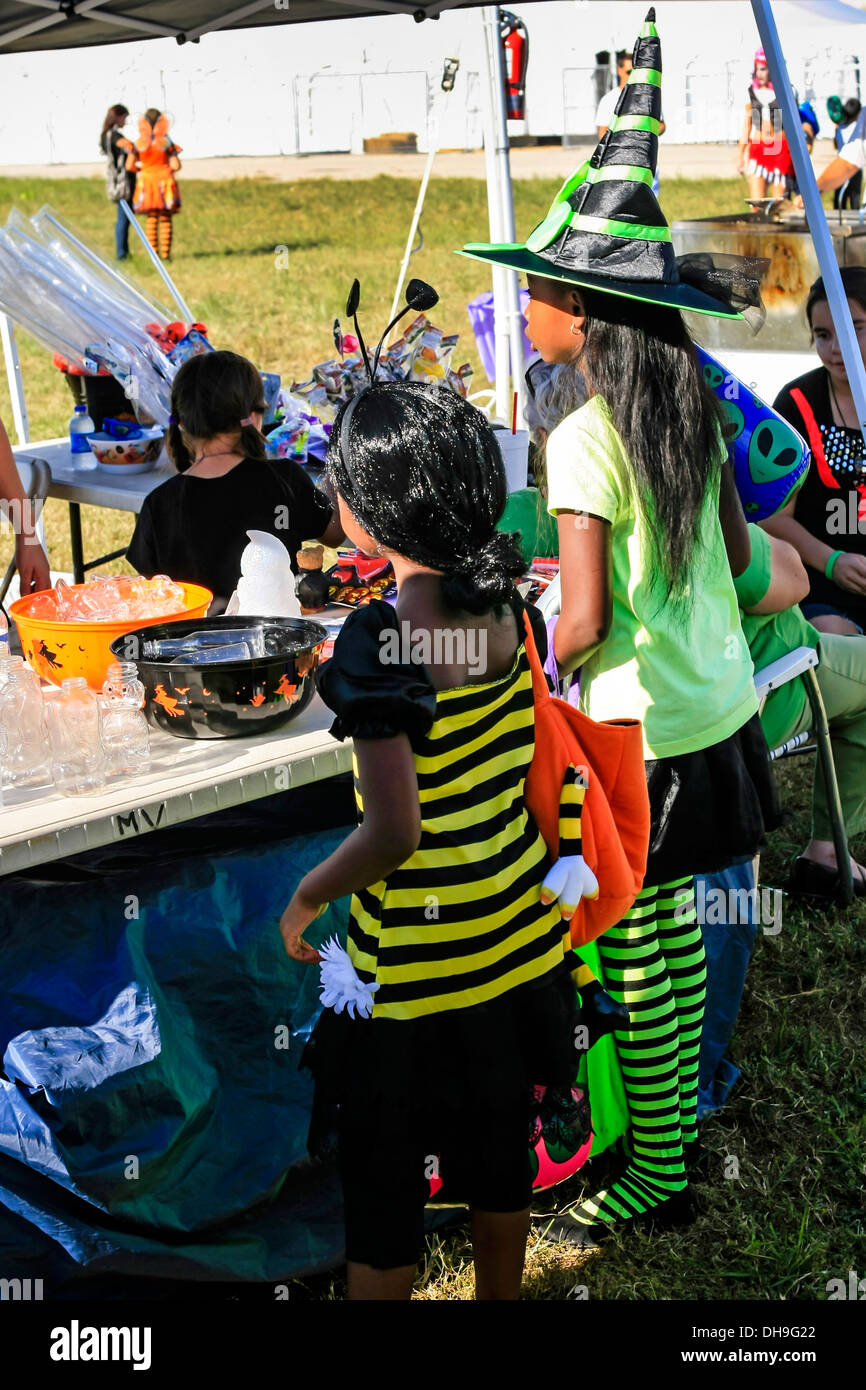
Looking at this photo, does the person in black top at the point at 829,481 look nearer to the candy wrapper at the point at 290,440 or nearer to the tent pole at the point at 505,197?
the candy wrapper at the point at 290,440

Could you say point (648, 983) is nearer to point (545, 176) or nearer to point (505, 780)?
point (505, 780)

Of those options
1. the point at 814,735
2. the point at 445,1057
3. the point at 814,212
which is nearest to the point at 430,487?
the point at 445,1057

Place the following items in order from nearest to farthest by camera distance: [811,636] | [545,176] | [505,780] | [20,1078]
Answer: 1. [505,780]
2. [20,1078]
3. [811,636]
4. [545,176]

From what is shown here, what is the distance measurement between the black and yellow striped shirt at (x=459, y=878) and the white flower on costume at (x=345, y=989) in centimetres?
1

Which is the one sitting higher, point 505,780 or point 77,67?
point 77,67

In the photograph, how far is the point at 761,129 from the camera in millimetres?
12609

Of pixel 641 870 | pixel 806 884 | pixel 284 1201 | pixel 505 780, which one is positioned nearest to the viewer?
pixel 505 780

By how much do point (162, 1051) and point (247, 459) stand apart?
1585 mm

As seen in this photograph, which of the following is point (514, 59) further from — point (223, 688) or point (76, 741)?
point (76, 741)

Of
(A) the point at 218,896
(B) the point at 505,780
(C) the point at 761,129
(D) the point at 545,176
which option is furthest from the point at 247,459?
(D) the point at 545,176

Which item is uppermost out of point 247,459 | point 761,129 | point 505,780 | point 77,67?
point 77,67

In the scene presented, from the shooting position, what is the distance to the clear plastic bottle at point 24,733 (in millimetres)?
2076

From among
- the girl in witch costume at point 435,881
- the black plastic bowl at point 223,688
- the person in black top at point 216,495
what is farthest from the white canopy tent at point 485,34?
the girl in witch costume at point 435,881

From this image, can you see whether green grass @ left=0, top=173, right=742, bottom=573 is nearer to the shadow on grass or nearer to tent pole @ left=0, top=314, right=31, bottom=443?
the shadow on grass
